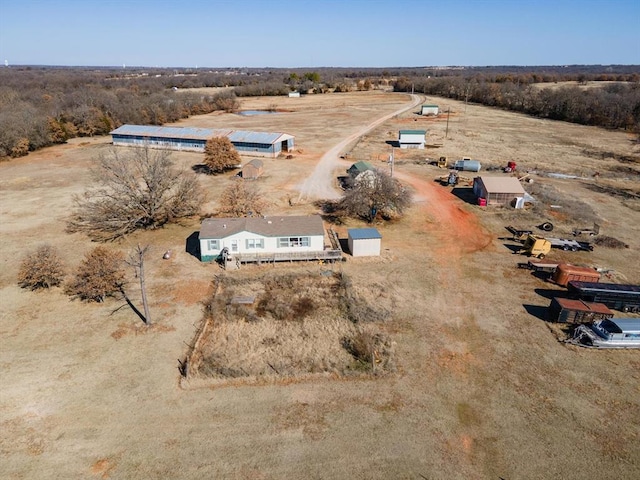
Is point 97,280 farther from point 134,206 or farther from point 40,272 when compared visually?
point 134,206

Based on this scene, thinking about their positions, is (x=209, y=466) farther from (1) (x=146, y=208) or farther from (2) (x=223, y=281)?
(1) (x=146, y=208)

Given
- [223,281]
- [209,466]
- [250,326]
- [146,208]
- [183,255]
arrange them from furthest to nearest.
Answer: [146,208] → [183,255] → [223,281] → [250,326] → [209,466]

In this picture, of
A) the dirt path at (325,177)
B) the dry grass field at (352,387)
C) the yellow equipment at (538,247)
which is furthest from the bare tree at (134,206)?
the yellow equipment at (538,247)

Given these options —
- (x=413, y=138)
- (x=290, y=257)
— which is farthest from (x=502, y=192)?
(x=413, y=138)

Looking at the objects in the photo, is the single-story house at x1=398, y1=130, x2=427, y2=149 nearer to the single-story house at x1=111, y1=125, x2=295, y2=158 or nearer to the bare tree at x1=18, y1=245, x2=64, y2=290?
the single-story house at x1=111, y1=125, x2=295, y2=158

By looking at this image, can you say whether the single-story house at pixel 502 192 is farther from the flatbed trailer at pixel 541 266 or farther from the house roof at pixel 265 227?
the house roof at pixel 265 227

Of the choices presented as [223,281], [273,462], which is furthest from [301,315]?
[273,462]
